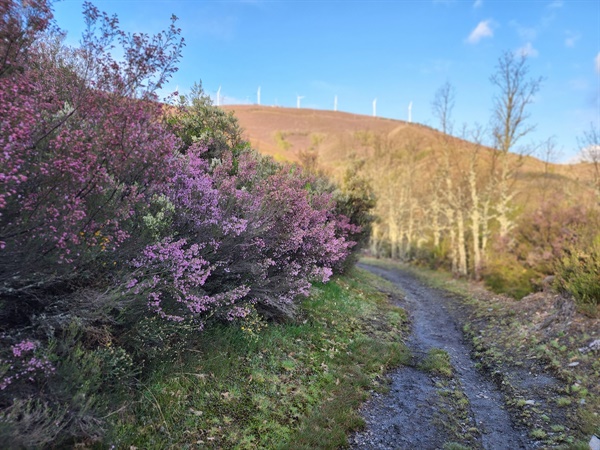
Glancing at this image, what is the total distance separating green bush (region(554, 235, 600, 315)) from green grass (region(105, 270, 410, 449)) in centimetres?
493

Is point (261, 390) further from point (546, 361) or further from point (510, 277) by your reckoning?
point (510, 277)

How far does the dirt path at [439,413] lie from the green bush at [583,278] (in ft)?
11.0

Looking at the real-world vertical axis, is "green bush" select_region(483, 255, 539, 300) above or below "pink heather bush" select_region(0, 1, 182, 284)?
below

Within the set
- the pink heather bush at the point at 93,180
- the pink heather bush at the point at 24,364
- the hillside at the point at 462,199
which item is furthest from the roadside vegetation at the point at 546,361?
the pink heather bush at the point at 24,364

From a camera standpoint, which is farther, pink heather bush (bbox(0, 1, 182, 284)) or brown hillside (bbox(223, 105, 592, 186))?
brown hillside (bbox(223, 105, 592, 186))

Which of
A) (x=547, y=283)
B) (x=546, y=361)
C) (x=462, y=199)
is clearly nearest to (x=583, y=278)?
(x=546, y=361)

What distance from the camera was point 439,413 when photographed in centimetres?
557

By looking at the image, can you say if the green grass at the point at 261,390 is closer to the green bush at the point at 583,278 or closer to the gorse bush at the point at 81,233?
the gorse bush at the point at 81,233

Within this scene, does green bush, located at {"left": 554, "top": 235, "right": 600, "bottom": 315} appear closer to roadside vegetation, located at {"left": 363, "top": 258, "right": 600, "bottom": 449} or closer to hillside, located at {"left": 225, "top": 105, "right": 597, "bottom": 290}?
roadside vegetation, located at {"left": 363, "top": 258, "right": 600, "bottom": 449}

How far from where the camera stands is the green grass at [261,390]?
156 inches

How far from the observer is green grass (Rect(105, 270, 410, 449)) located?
395cm

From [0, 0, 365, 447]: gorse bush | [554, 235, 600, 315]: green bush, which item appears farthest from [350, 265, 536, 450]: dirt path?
[554, 235, 600, 315]: green bush

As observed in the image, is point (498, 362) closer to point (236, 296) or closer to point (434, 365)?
point (434, 365)

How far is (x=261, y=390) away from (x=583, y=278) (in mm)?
8808
